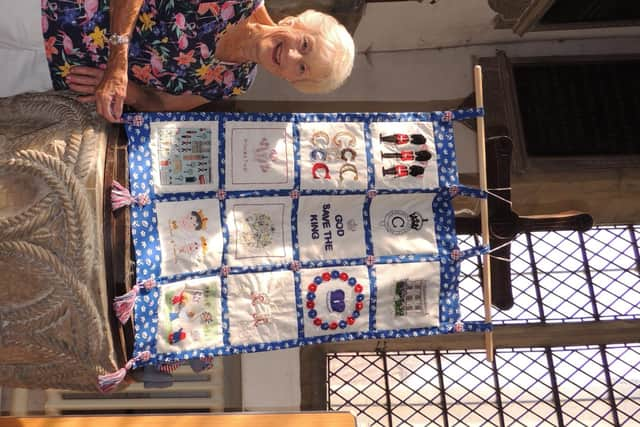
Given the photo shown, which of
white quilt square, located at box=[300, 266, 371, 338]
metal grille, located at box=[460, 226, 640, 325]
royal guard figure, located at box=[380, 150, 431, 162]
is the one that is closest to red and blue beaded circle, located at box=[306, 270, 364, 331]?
white quilt square, located at box=[300, 266, 371, 338]

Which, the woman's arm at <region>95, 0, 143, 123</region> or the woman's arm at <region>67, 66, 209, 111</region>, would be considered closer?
the woman's arm at <region>95, 0, 143, 123</region>

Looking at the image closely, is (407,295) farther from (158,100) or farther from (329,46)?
(158,100)

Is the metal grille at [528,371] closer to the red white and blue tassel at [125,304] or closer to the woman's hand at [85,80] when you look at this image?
the red white and blue tassel at [125,304]

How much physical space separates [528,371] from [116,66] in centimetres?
307

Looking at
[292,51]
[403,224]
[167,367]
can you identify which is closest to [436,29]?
[403,224]

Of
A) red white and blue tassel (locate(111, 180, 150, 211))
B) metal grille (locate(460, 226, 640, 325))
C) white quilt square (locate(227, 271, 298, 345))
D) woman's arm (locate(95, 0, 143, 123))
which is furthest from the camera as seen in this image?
metal grille (locate(460, 226, 640, 325))

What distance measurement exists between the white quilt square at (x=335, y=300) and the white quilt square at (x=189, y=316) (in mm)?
337

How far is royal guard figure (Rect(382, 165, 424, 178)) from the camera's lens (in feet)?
7.50

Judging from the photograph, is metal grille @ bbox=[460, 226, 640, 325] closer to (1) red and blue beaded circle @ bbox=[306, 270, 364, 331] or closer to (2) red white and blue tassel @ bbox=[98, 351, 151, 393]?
(1) red and blue beaded circle @ bbox=[306, 270, 364, 331]

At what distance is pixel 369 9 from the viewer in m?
3.90

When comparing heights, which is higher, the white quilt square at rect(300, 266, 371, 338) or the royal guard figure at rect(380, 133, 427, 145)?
the royal guard figure at rect(380, 133, 427, 145)

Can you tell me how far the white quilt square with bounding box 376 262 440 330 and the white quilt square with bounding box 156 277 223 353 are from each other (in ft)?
2.11

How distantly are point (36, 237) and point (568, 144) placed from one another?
10.8 feet

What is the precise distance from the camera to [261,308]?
7.13 ft
